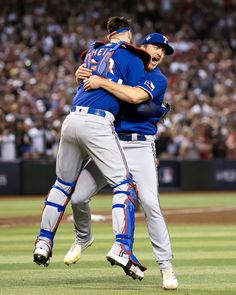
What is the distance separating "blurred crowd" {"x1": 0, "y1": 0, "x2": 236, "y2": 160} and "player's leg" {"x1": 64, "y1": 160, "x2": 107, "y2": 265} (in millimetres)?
12800

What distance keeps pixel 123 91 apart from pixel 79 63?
1801 cm

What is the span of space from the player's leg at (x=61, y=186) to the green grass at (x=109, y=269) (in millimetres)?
364

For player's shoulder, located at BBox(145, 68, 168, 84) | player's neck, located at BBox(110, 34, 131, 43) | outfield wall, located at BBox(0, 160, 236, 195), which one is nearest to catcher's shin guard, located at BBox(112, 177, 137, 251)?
player's shoulder, located at BBox(145, 68, 168, 84)

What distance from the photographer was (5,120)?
21.0m

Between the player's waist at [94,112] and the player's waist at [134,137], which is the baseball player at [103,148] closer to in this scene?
the player's waist at [94,112]

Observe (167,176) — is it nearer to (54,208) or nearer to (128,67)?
(54,208)

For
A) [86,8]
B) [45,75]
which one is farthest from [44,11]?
[45,75]

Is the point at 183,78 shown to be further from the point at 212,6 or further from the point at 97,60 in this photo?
the point at 97,60

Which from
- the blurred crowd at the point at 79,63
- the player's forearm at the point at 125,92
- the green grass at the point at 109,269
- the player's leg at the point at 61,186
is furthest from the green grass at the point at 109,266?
the blurred crowd at the point at 79,63

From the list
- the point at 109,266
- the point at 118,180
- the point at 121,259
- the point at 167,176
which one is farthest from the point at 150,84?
the point at 167,176

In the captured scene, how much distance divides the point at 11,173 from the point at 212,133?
523 centimetres

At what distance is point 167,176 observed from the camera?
2392cm

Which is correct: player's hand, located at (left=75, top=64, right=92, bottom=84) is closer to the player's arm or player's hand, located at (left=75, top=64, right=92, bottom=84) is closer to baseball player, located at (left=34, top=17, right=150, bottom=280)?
baseball player, located at (left=34, top=17, right=150, bottom=280)

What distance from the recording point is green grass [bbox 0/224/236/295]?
7035 millimetres
